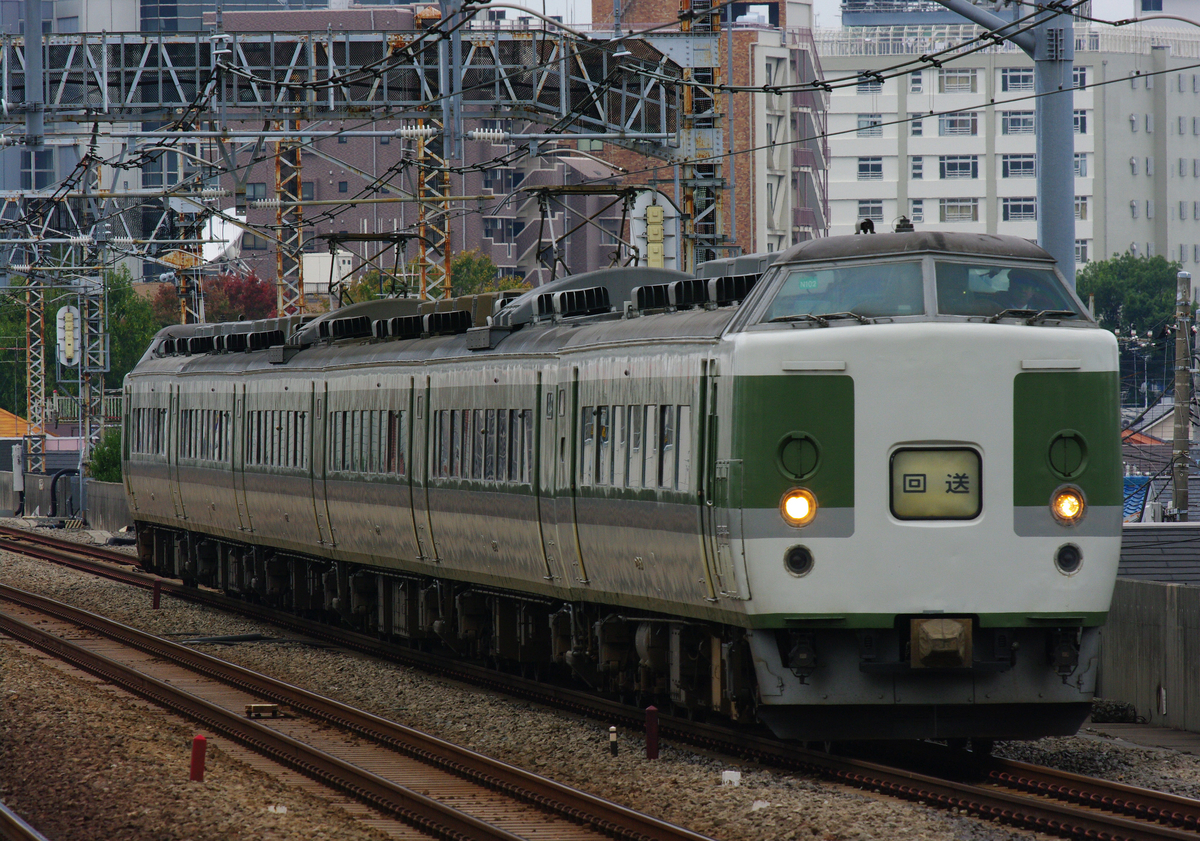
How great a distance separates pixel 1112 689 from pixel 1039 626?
4259 mm

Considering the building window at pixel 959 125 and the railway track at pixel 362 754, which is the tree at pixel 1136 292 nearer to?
the building window at pixel 959 125

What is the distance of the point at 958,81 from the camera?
118 m

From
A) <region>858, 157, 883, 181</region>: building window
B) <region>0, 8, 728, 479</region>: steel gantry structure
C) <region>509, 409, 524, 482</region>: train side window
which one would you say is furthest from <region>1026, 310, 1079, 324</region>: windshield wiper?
<region>858, 157, 883, 181</region>: building window

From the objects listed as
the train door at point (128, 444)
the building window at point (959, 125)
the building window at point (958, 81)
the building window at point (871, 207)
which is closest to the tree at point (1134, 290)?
the building window at point (959, 125)

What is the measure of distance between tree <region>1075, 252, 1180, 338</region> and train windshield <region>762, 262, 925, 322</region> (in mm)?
105516

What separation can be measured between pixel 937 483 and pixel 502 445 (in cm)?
616

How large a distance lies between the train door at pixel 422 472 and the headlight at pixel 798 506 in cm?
787

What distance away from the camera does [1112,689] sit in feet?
51.2

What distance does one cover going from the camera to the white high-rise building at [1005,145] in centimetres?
11906

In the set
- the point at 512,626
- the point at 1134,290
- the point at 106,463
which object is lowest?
the point at 512,626

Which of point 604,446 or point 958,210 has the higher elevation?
point 958,210

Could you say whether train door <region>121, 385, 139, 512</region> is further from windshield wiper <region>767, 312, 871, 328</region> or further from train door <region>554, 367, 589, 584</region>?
windshield wiper <region>767, 312, 871, 328</region>

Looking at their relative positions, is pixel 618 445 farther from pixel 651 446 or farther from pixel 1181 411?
pixel 1181 411

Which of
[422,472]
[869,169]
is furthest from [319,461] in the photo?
[869,169]
